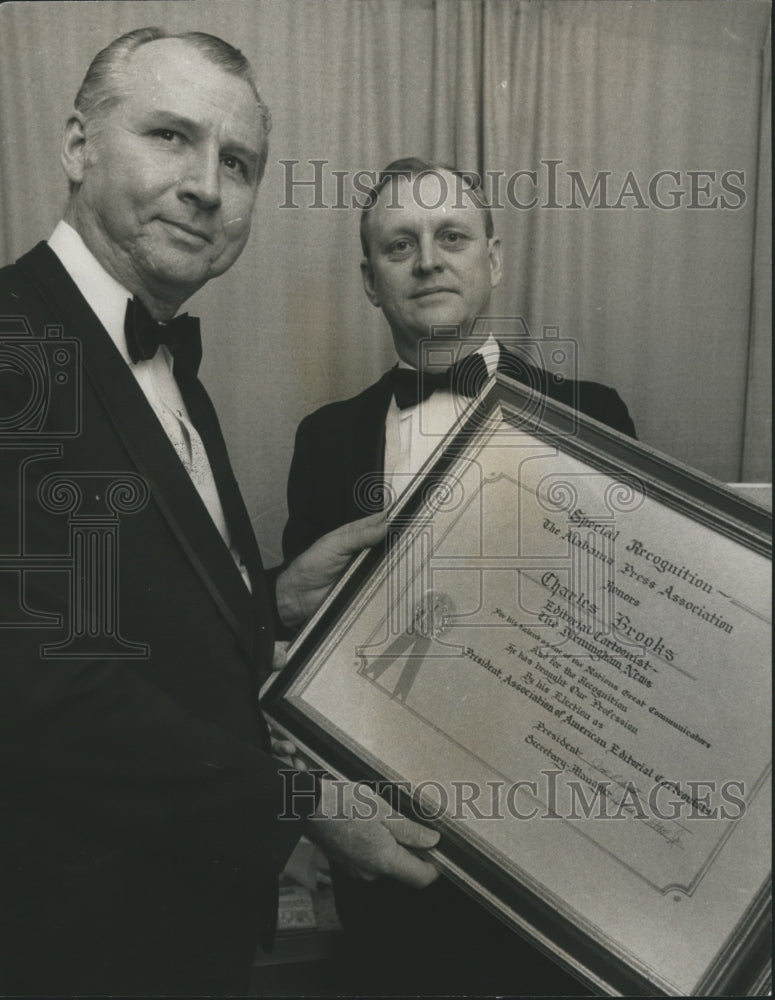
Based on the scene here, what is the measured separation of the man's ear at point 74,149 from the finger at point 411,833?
3.40ft

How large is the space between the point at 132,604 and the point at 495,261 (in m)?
0.73

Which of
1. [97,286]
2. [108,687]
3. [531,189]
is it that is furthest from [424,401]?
[108,687]

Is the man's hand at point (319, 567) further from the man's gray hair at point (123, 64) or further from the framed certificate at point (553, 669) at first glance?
the man's gray hair at point (123, 64)

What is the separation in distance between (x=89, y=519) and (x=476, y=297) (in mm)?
645

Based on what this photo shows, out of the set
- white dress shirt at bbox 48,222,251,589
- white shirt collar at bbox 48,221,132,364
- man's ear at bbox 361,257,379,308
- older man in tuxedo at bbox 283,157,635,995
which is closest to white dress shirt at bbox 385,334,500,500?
older man in tuxedo at bbox 283,157,635,995

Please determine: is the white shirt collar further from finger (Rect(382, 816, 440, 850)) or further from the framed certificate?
finger (Rect(382, 816, 440, 850))

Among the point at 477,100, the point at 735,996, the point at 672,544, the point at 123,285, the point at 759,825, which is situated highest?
the point at 477,100

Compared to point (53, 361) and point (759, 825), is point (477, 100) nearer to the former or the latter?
point (53, 361)

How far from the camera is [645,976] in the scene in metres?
1.17

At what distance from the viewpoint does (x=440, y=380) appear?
124 cm

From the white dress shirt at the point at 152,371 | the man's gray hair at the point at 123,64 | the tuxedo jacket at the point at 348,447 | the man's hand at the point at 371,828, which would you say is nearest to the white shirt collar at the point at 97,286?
the white dress shirt at the point at 152,371

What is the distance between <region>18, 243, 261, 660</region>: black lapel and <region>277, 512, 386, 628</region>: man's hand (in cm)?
8

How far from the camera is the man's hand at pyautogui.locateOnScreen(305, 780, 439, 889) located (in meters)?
1.21

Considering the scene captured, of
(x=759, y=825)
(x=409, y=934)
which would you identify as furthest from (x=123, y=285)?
(x=759, y=825)
